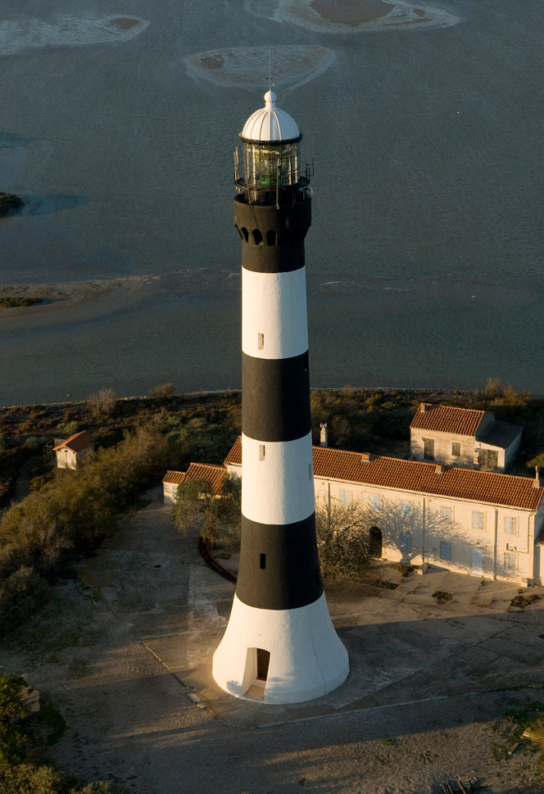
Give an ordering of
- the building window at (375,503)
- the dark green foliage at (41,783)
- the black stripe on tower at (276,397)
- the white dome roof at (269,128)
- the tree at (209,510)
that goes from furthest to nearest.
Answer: the tree at (209,510) < the building window at (375,503) < the black stripe on tower at (276,397) < the dark green foliage at (41,783) < the white dome roof at (269,128)

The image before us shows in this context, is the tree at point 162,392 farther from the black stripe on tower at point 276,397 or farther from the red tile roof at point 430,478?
the black stripe on tower at point 276,397

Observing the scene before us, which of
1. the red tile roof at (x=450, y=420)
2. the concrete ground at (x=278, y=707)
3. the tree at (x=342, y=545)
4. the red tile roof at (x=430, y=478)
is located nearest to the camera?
the concrete ground at (x=278, y=707)

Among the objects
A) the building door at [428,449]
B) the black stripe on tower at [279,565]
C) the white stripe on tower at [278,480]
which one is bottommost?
the building door at [428,449]

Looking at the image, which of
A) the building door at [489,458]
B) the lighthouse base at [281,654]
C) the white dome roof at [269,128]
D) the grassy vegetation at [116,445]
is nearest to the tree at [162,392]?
the grassy vegetation at [116,445]

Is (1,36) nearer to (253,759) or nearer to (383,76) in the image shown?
(383,76)

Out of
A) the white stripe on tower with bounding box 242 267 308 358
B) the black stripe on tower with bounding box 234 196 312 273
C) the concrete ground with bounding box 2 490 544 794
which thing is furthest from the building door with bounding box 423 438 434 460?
the black stripe on tower with bounding box 234 196 312 273

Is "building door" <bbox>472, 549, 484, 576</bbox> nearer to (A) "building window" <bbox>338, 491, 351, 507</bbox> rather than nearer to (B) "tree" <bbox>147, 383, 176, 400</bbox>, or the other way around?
(A) "building window" <bbox>338, 491, 351, 507</bbox>
